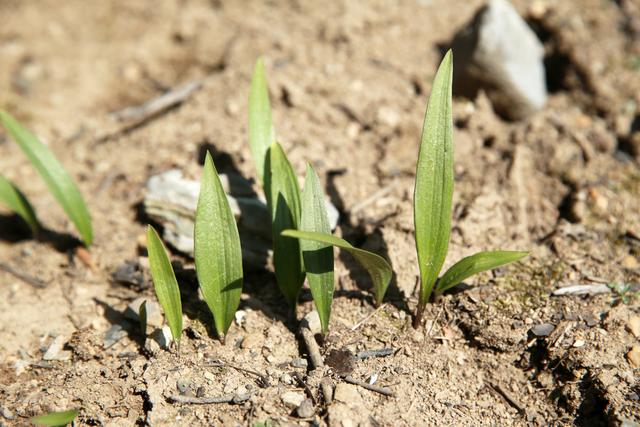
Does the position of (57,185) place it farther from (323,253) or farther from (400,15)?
(400,15)

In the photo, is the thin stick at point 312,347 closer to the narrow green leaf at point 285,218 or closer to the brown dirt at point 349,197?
the brown dirt at point 349,197

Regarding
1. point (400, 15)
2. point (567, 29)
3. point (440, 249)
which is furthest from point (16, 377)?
point (567, 29)

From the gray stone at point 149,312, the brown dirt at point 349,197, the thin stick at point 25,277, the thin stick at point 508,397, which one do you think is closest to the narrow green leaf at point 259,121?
the brown dirt at point 349,197

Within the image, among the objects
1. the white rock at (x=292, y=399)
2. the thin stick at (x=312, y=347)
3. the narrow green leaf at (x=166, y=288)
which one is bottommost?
the white rock at (x=292, y=399)

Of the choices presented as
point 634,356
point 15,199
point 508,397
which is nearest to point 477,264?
point 508,397

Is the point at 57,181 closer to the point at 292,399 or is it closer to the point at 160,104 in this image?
the point at 160,104

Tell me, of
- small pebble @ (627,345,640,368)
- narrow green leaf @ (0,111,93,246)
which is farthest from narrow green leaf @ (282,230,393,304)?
narrow green leaf @ (0,111,93,246)
